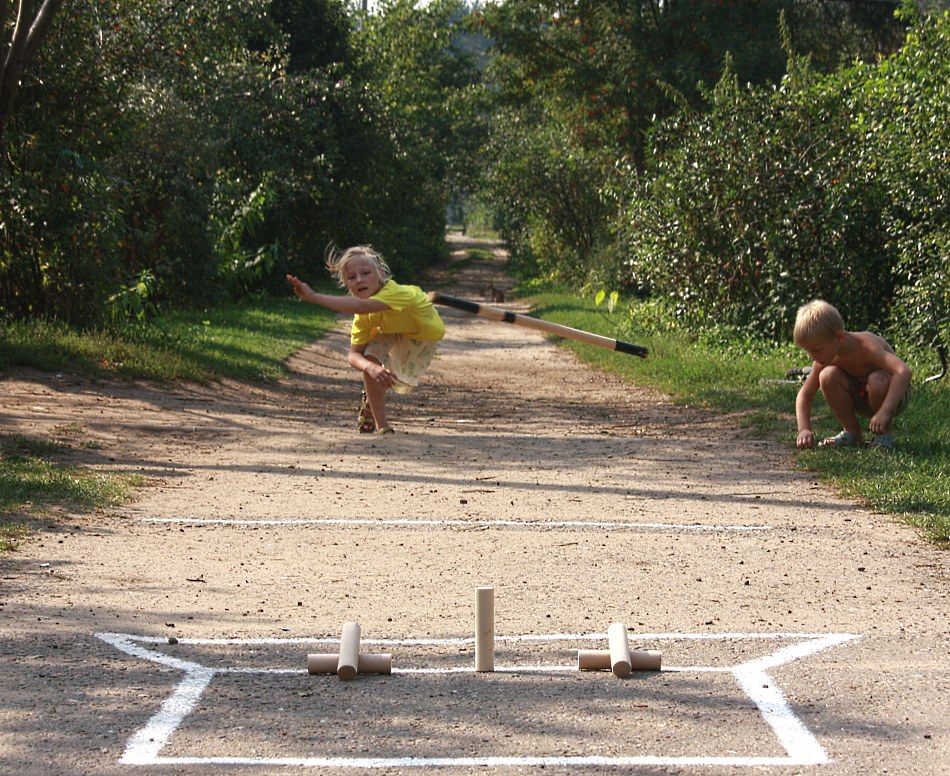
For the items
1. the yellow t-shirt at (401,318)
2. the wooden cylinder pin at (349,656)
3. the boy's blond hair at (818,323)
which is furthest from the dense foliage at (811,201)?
the wooden cylinder pin at (349,656)

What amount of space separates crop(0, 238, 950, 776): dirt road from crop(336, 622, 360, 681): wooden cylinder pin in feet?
0.26

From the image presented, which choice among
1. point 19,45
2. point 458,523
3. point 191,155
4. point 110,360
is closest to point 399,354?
point 458,523

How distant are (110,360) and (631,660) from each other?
33.5 feet

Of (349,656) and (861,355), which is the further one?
(861,355)

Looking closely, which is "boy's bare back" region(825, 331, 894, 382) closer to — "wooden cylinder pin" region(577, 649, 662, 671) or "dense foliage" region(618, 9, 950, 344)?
"dense foliage" region(618, 9, 950, 344)

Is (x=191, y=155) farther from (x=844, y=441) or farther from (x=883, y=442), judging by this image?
(x=883, y=442)

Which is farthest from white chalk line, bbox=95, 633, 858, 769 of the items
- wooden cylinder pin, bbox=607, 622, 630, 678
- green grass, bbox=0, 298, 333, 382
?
A: green grass, bbox=0, 298, 333, 382

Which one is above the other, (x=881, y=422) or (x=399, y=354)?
(x=399, y=354)

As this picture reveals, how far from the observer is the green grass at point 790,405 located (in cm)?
780

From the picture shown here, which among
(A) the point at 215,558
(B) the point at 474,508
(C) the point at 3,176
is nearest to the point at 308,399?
(C) the point at 3,176

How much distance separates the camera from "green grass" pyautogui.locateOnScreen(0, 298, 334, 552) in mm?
7727

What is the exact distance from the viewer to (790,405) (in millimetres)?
11812

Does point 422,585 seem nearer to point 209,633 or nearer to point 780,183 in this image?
point 209,633

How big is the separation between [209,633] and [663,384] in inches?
398
